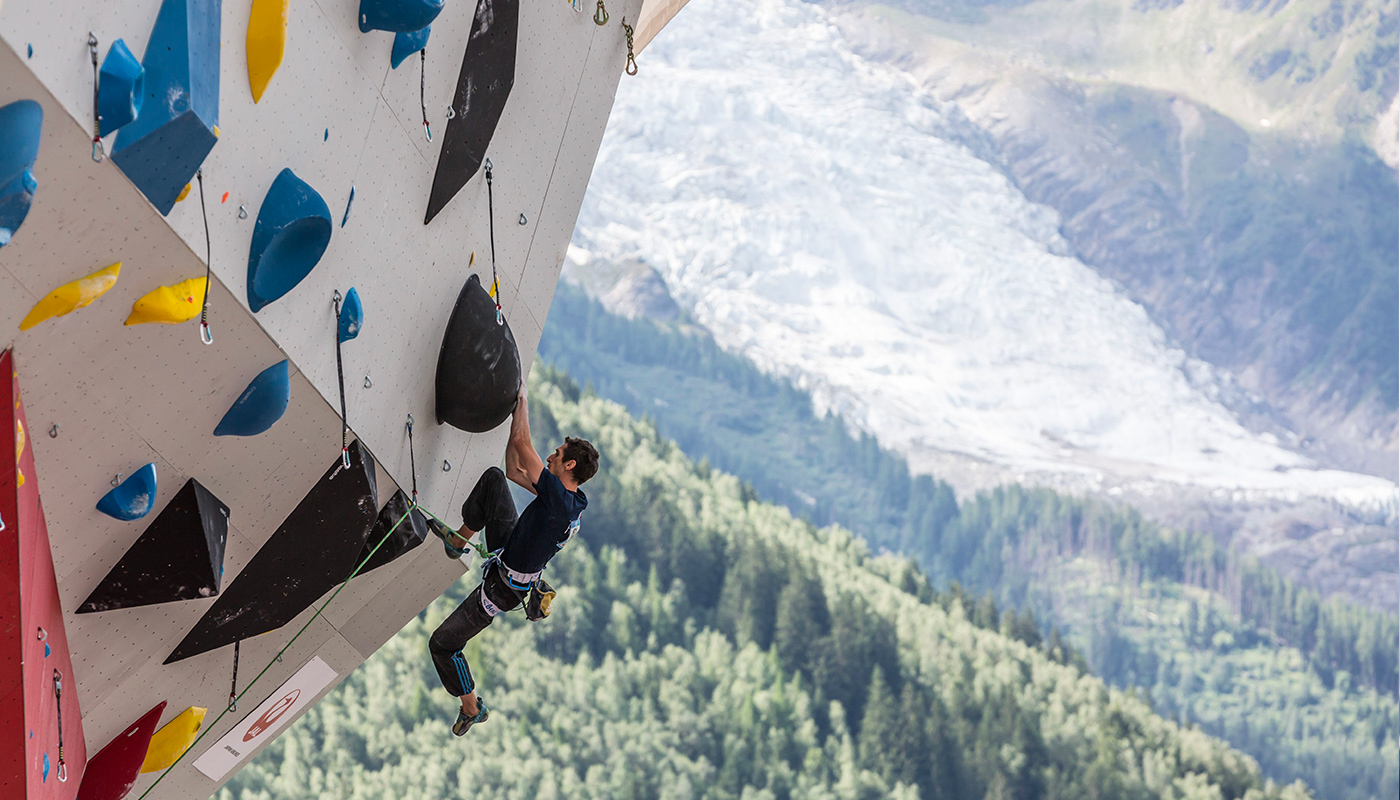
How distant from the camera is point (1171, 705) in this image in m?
98.8

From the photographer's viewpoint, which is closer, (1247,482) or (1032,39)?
(1247,482)

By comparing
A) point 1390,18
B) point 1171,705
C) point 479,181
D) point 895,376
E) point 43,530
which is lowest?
point 1171,705

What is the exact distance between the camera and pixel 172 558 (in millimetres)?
5375

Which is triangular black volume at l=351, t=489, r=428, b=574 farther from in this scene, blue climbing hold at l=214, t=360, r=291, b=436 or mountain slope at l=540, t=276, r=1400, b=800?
mountain slope at l=540, t=276, r=1400, b=800

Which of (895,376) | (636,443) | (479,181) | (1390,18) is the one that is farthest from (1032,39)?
(479,181)

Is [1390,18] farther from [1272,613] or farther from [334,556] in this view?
[334,556]

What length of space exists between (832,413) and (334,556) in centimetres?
11308

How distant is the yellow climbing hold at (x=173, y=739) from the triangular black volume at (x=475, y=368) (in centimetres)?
201

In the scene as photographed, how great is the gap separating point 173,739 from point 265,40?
3844 millimetres

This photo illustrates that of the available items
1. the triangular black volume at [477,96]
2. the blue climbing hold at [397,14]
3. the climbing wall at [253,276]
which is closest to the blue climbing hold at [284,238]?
the climbing wall at [253,276]

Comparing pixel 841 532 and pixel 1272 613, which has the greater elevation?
pixel 841 532

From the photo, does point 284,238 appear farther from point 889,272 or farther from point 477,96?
point 889,272

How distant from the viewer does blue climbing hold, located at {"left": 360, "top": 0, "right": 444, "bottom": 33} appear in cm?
503

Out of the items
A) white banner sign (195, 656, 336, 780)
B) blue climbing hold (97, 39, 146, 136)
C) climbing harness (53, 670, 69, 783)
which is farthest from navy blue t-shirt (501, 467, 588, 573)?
blue climbing hold (97, 39, 146, 136)
